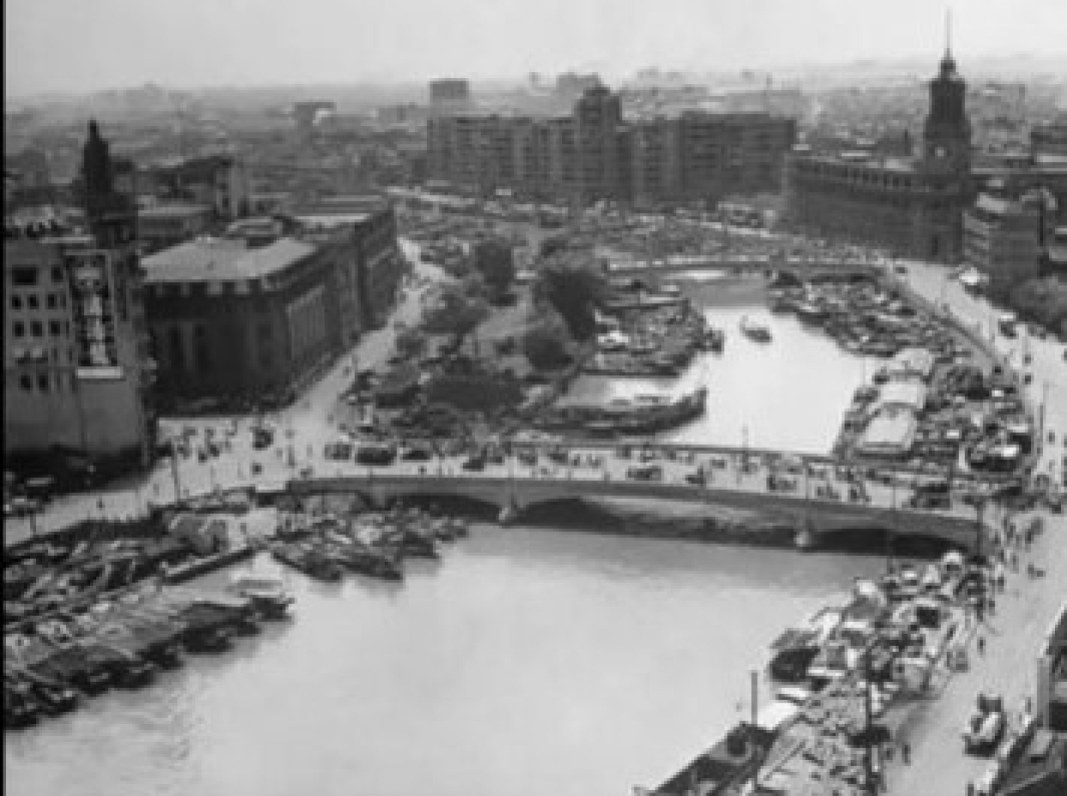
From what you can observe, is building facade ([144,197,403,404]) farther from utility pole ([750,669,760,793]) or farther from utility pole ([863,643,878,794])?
utility pole ([863,643,878,794])

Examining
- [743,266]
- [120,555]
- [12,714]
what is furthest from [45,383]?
[743,266]

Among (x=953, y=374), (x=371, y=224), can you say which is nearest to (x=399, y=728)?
(x=953, y=374)

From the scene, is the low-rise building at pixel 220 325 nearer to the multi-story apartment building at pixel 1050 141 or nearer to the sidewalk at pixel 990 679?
the sidewalk at pixel 990 679

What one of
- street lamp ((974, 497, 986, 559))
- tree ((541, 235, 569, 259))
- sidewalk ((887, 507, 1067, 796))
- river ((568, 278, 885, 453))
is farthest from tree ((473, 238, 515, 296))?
sidewalk ((887, 507, 1067, 796))

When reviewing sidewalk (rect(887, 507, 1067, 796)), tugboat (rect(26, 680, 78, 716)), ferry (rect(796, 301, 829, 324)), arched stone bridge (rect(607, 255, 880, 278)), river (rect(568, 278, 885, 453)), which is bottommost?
river (rect(568, 278, 885, 453))

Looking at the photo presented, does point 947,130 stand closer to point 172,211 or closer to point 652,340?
point 652,340

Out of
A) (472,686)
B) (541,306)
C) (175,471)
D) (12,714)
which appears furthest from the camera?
(541,306)
